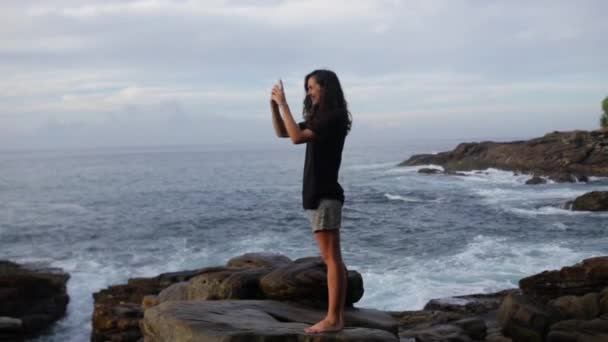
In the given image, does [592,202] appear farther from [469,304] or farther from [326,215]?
[326,215]

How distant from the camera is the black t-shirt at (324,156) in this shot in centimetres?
617

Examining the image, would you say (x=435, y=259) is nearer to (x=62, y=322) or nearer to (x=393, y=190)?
(x=62, y=322)

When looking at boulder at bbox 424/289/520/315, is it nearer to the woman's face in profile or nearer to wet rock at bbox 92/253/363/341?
wet rock at bbox 92/253/363/341

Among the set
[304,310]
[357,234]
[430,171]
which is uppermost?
[304,310]

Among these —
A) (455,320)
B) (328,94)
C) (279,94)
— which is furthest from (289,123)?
(455,320)

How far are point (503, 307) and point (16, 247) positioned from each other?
73.6 feet

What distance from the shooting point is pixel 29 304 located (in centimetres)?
1712

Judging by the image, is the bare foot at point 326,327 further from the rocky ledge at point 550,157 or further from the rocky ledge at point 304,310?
the rocky ledge at point 550,157

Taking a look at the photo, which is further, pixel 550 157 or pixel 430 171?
pixel 430 171

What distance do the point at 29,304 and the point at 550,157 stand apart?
45.5 metres

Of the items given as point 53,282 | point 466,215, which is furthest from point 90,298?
point 466,215

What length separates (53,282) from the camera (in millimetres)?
18125

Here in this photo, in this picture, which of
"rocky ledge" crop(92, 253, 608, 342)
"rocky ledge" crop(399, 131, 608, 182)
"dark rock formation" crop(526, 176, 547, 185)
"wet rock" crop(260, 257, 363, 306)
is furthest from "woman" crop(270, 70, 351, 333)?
"rocky ledge" crop(399, 131, 608, 182)

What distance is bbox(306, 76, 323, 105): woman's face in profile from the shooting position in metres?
6.27
